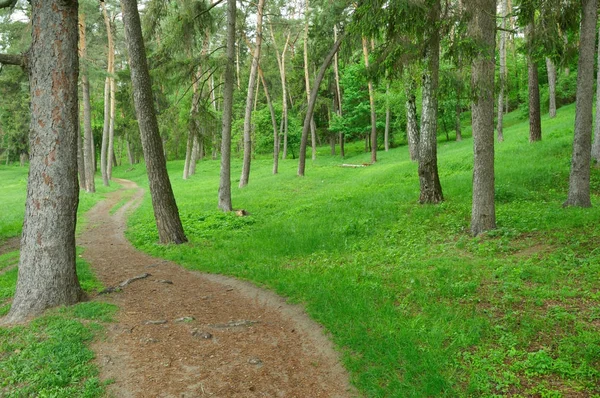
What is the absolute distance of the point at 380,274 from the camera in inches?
291

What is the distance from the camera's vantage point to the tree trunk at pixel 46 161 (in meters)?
5.74

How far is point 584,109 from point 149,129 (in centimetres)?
1019

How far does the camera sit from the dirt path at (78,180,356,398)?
4328mm

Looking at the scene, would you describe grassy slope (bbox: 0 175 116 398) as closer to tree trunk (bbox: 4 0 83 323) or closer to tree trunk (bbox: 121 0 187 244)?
tree trunk (bbox: 4 0 83 323)

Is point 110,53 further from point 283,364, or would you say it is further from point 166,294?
point 283,364

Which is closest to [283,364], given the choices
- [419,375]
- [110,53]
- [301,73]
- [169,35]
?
[419,375]

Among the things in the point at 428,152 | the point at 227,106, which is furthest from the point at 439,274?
the point at 227,106

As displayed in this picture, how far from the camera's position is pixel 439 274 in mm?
6719

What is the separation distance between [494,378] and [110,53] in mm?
30371

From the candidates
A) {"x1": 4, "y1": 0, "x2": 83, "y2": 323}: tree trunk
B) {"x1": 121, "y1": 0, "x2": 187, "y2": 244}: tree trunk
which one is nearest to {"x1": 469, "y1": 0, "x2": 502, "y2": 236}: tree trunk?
{"x1": 4, "y1": 0, "x2": 83, "y2": 323}: tree trunk

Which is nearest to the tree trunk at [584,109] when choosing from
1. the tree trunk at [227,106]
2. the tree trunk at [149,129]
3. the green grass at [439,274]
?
the green grass at [439,274]

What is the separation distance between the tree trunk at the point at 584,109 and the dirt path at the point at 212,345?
7.13 m

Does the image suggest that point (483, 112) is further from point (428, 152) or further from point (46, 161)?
point (46, 161)

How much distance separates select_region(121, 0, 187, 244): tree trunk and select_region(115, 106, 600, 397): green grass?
734 mm
